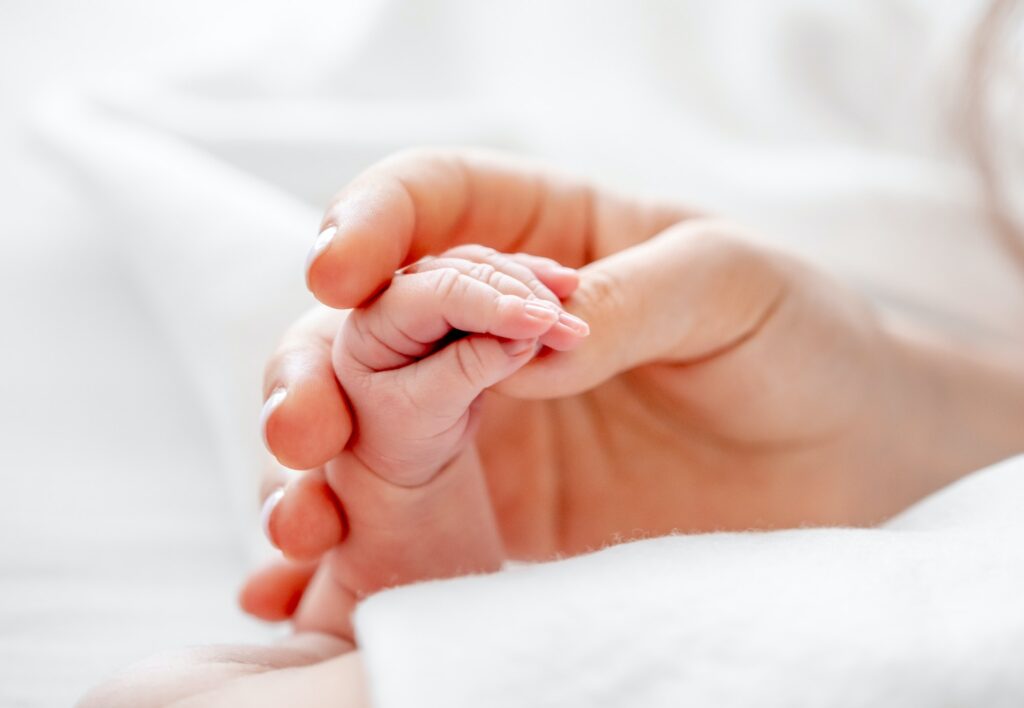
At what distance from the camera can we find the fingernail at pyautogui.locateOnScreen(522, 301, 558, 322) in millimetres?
555

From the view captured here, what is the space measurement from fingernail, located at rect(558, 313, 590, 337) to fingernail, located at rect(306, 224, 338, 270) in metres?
0.15

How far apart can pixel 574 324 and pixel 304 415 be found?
18 cm

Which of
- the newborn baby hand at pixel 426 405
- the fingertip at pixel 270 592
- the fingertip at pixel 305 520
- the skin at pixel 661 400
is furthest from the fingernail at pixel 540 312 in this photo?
the fingertip at pixel 270 592

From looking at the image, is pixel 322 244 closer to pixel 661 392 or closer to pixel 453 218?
pixel 453 218

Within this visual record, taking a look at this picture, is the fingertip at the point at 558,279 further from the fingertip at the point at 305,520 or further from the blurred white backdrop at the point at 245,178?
the blurred white backdrop at the point at 245,178

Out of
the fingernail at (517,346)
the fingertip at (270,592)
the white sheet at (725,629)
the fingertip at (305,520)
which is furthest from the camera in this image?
the fingertip at (270,592)

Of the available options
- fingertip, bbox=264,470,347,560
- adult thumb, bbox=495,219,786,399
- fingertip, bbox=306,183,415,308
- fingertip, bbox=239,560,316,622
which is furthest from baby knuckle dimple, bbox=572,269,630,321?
fingertip, bbox=239,560,316,622

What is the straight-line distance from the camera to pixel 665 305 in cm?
68

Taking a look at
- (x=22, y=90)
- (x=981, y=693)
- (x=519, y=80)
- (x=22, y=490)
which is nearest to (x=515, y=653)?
(x=981, y=693)

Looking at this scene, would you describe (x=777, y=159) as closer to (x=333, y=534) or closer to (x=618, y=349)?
(x=618, y=349)

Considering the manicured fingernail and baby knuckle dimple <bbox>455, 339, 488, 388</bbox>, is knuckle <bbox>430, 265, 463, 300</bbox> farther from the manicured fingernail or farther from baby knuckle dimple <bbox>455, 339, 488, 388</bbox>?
the manicured fingernail

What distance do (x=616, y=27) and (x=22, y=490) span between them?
0.88 meters

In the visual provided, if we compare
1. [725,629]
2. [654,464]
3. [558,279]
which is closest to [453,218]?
[558,279]

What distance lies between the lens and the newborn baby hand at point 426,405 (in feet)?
1.89
